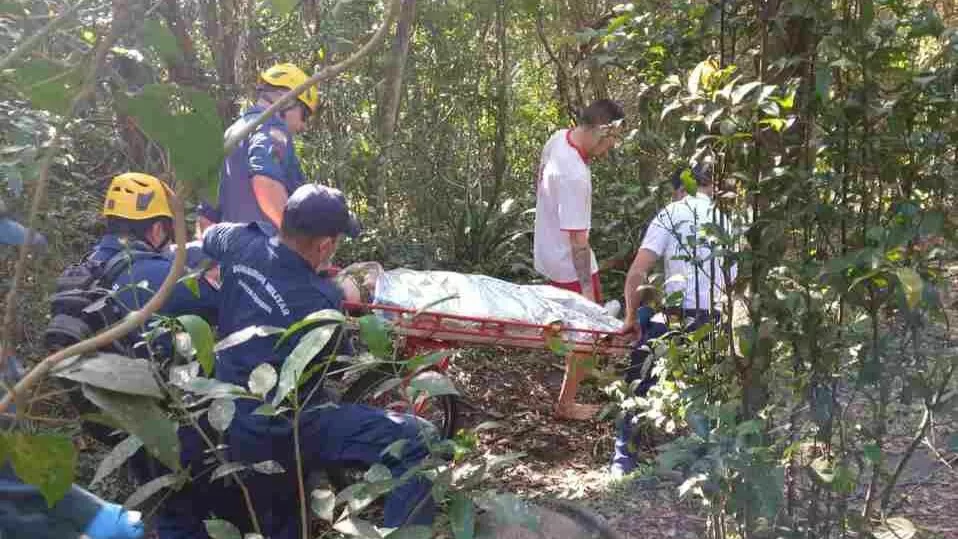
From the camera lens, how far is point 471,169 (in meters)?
9.08

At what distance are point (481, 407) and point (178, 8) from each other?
379 cm

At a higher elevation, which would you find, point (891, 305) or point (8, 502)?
point (891, 305)

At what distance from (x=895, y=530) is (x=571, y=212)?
10.9ft

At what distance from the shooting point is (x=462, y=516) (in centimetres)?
176

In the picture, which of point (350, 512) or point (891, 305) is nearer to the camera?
point (350, 512)

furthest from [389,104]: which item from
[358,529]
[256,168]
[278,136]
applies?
[358,529]

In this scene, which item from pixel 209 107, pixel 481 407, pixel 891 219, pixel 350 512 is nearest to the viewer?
pixel 209 107

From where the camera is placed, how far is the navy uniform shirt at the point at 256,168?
479 cm

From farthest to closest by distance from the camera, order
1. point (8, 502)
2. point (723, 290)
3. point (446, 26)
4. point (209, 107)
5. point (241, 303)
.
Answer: point (446, 26) → point (241, 303) → point (723, 290) → point (8, 502) → point (209, 107)

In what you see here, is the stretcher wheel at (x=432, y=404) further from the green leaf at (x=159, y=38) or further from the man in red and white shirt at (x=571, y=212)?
the green leaf at (x=159, y=38)

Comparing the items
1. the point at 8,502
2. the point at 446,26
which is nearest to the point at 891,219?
the point at 8,502

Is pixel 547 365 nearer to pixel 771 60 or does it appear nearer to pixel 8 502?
pixel 771 60

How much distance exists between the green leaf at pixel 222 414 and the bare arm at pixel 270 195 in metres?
2.70

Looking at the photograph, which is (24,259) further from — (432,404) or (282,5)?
(432,404)
